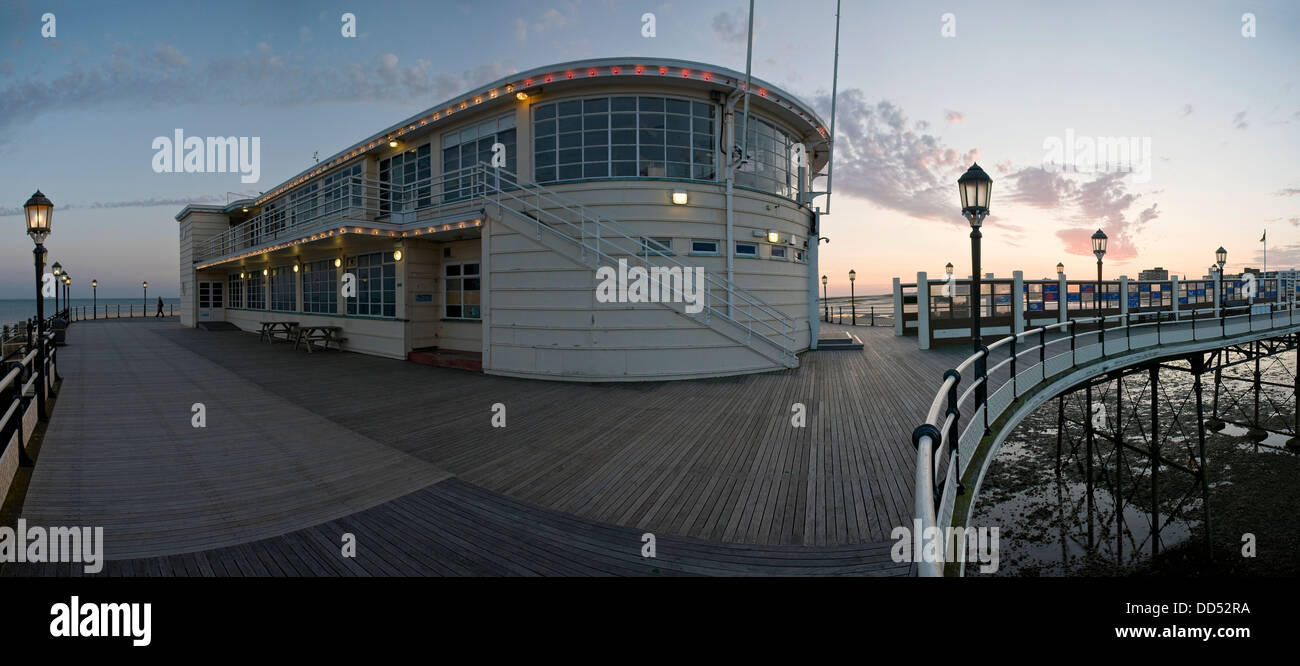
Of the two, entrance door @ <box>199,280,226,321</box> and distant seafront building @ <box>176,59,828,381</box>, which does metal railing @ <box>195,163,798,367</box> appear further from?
entrance door @ <box>199,280,226,321</box>

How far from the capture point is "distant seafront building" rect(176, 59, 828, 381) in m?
11.4

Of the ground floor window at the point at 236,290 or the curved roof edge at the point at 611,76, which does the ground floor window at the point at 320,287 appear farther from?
the ground floor window at the point at 236,290

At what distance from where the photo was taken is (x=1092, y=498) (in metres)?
10.9

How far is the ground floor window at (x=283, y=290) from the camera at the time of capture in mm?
22297

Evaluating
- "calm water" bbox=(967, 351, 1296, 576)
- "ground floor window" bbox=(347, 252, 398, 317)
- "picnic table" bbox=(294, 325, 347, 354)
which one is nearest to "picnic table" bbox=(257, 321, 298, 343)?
"picnic table" bbox=(294, 325, 347, 354)

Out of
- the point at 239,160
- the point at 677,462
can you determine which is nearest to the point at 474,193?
the point at 239,160

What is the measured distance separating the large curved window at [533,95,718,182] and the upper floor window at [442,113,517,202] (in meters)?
1.11

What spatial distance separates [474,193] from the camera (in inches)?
557

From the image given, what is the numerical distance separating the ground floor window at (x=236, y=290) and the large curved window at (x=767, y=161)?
3093cm

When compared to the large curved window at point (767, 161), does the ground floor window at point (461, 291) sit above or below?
below

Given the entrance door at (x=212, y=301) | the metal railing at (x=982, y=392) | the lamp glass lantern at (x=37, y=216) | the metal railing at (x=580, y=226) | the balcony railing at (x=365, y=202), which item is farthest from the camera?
the entrance door at (x=212, y=301)

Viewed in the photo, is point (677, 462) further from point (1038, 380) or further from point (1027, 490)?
point (1027, 490)

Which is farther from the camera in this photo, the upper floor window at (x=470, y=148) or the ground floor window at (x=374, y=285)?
the ground floor window at (x=374, y=285)

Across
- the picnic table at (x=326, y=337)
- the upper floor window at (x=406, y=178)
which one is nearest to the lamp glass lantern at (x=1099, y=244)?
A: the upper floor window at (x=406, y=178)
